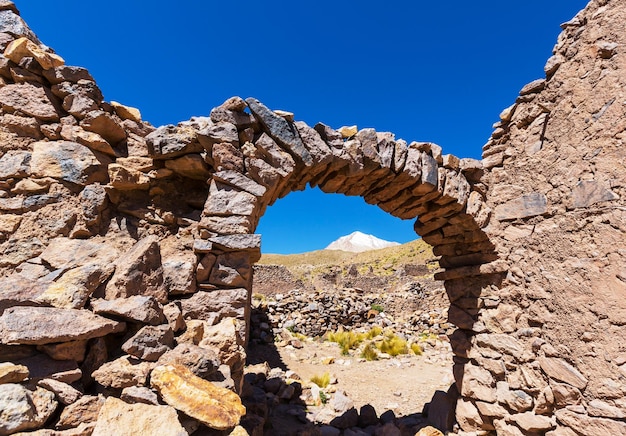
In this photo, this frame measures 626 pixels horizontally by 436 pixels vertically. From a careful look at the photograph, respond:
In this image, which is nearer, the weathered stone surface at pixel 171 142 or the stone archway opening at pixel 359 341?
the weathered stone surface at pixel 171 142

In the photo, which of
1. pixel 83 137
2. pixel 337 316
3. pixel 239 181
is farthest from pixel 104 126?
pixel 337 316

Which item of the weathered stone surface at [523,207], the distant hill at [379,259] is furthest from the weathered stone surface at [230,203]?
the distant hill at [379,259]

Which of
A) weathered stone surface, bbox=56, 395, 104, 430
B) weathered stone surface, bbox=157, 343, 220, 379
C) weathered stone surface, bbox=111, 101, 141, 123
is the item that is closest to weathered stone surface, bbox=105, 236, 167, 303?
weathered stone surface, bbox=157, 343, 220, 379

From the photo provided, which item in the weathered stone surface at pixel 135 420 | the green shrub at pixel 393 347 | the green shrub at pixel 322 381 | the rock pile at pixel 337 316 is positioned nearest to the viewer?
the weathered stone surface at pixel 135 420

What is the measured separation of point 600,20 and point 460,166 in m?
1.88

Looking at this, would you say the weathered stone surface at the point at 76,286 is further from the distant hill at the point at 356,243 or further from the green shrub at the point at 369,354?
the distant hill at the point at 356,243

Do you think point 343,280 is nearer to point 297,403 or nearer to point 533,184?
point 297,403

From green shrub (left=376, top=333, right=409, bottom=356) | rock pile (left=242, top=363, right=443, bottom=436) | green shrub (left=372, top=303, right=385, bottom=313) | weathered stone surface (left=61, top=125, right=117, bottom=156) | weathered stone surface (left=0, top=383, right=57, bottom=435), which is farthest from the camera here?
green shrub (left=372, top=303, right=385, bottom=313)

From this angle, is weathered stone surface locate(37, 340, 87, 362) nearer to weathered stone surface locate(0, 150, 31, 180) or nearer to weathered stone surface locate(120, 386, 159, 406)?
weathered stone surface locate(120, 386, 159, 406)

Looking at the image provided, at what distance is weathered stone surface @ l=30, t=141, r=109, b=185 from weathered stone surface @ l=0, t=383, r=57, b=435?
1.73 metres

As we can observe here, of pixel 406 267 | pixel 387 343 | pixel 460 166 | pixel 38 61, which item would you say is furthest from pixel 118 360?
pixel 406 267

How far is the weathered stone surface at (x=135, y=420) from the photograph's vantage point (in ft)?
5.19

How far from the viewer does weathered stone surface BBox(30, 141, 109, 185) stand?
2637mm

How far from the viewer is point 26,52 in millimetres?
2736
